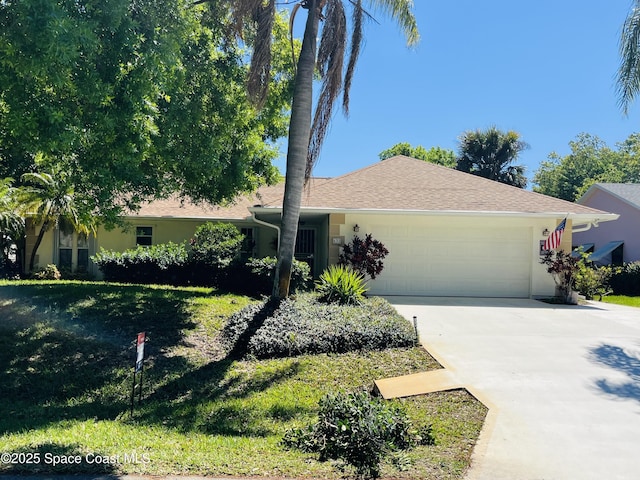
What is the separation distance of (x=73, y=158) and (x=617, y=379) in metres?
8.68

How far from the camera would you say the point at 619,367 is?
6.98m

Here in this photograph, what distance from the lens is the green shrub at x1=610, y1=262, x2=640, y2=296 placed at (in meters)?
18.9

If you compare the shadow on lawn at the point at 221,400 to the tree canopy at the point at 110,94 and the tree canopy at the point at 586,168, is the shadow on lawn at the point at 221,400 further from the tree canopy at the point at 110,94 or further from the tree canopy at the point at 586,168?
the tree canopy at the point at 586,168

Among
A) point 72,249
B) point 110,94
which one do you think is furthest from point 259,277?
point 72,249

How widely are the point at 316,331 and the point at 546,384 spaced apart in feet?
12.3

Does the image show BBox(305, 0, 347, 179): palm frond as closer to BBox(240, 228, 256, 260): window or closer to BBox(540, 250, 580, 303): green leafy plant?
BBox(240, 228, 256, 260): window

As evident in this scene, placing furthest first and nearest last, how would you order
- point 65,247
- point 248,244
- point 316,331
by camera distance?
point 65,247 < point 248,244 < point 316,331

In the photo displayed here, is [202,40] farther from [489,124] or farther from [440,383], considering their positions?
[489,124]

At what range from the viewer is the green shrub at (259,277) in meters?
11.9

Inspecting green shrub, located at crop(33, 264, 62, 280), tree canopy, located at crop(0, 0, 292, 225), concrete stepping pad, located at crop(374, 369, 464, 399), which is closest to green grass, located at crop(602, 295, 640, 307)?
concrete stepping pad, located at crop(374, 369, 464, 399)

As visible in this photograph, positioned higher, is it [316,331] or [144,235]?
[144,235]

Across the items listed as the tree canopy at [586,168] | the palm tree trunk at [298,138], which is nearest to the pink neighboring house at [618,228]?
the tree canopy at [586,168]

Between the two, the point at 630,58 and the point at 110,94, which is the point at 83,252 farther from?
the point at 630,58

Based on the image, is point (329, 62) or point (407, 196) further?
point (407, 196)
